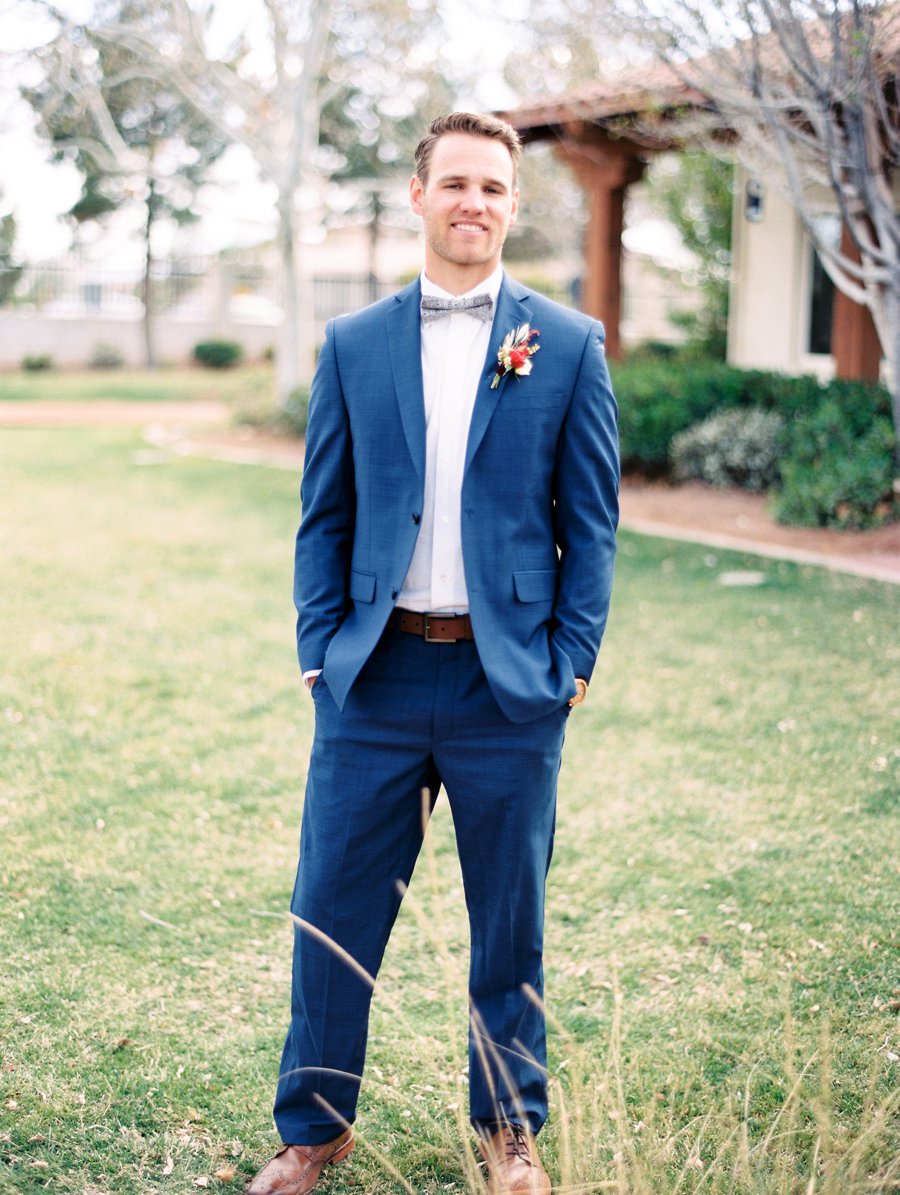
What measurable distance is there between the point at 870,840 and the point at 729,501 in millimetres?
7355

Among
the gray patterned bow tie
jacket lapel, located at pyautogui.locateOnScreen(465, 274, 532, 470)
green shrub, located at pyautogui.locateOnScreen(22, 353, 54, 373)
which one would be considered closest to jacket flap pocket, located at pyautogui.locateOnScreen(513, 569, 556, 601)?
jacket lapel, located at pyautogui.locateOnScreen(465, 274, 532, 470)

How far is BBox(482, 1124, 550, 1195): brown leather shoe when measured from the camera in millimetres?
2787

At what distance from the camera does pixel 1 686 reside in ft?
21.7

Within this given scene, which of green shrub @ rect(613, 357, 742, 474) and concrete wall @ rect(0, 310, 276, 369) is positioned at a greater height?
concrete wall @ rect(0, 310, 276, 369)

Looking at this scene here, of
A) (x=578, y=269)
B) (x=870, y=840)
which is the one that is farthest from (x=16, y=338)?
(x=870, y=840)

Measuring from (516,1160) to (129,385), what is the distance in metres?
25.7

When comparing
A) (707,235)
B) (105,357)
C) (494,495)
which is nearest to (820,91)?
(494,495)

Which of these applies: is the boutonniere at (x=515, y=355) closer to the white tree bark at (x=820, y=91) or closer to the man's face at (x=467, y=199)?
the man's face at (x=467, y=199)

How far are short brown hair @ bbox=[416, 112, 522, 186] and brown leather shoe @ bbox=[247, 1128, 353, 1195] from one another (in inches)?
84.7

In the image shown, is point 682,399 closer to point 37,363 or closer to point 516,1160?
point 516,1160

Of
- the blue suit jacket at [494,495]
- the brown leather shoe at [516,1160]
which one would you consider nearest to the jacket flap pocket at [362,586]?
the blue suit jacket at [494,495]

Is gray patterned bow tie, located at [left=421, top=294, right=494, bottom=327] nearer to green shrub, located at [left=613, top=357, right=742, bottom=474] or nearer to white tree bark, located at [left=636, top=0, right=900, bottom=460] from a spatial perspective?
white tree bark, located at [left=636, top=0, right=900, bottom=460]

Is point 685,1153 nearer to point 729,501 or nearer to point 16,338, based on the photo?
point 729,501

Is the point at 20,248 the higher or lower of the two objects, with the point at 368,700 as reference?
higher
